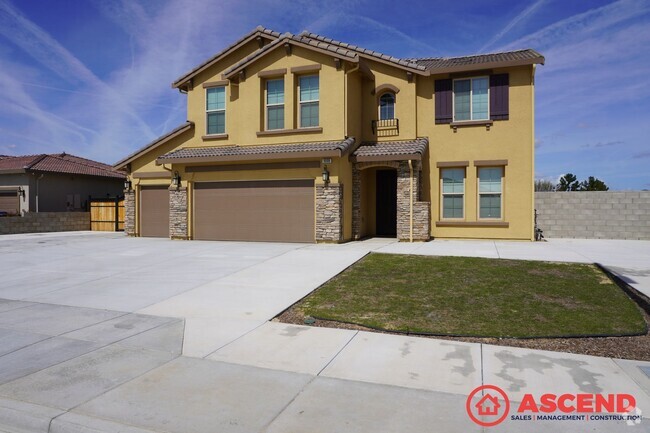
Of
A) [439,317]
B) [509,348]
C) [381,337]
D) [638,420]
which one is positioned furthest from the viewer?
[439,317]

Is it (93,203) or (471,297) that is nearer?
(471,297)

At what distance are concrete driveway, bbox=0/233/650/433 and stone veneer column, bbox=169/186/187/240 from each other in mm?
9118

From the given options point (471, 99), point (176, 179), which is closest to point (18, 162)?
point (176, 179)

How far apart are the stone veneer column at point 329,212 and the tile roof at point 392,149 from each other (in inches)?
69.7

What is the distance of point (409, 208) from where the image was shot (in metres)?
16.6

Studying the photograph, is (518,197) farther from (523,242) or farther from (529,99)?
(529,99)

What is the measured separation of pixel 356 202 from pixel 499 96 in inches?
264

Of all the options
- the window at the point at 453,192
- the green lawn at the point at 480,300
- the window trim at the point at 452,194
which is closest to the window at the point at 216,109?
the window trim at the point at 452,194

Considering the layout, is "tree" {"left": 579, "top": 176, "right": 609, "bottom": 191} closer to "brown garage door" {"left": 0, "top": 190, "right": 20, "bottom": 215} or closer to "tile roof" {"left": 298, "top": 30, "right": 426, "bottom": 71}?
"tile roof" {"left": 298, "top": 30, "right": 426, "bottom": 71}

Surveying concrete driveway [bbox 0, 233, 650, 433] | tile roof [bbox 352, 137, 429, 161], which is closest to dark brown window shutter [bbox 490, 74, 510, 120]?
tile roof [bbox 352, 137, 429, 161]

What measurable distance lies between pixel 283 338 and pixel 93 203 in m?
24.0

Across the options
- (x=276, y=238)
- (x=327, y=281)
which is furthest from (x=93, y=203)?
(x=327, y=281)

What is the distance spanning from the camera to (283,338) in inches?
239

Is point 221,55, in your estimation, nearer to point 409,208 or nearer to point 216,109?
point 216,109
